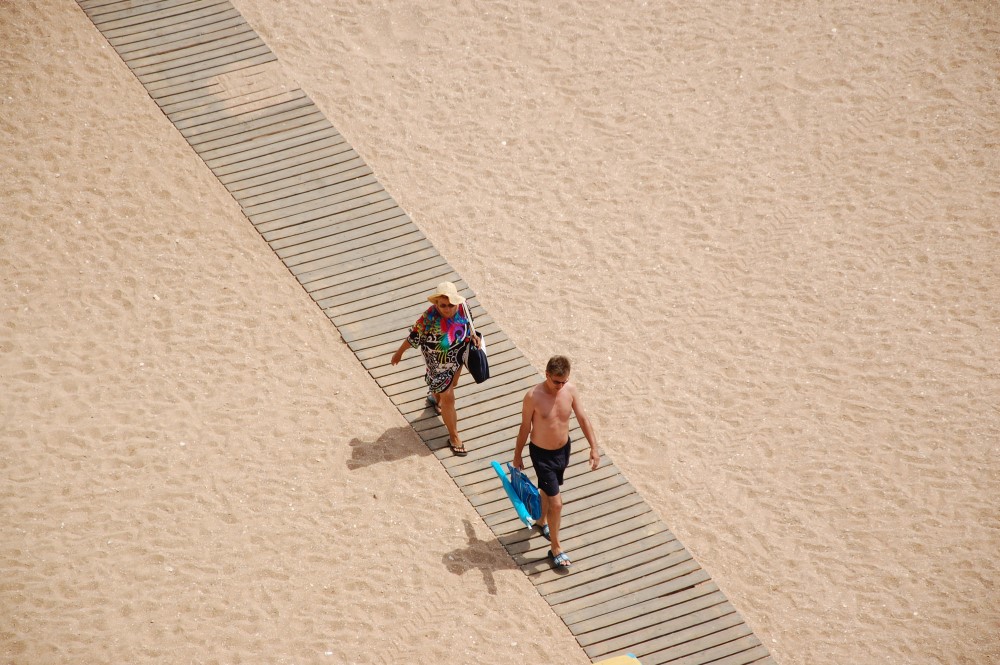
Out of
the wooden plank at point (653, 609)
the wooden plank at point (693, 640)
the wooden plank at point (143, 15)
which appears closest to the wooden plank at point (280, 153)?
the wooden plank at point (143, 15)

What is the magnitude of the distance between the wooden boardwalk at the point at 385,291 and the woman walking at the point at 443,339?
2.21ft

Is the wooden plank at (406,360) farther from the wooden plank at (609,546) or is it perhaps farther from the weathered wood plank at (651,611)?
the weathered wood plank at (651,611)

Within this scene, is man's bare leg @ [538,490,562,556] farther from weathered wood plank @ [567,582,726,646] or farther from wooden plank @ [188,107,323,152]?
wooden plank @ [188,107,323,152]

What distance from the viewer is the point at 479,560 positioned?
728 cm

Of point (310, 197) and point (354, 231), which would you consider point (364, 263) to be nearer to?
point (354, 231)

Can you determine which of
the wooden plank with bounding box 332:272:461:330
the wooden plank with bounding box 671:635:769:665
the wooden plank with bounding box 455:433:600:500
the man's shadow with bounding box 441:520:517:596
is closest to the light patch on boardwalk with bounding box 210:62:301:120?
the wooden plank with bounding box 332:272:461:330

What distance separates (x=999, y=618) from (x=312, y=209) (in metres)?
7.06

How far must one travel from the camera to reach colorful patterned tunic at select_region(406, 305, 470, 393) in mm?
7262

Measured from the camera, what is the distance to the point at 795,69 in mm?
11133

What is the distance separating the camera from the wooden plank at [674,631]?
698cm

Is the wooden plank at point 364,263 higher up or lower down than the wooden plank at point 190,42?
lower down

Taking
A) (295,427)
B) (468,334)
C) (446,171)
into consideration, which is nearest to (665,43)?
(446,171)

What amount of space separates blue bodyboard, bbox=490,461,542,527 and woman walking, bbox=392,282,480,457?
0.78 metres

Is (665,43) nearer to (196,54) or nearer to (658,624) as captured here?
(196,54)
